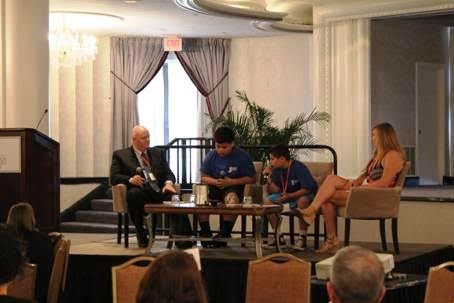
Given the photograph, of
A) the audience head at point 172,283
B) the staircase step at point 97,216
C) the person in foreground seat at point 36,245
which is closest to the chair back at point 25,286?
the person in foreground seat at point 36,245

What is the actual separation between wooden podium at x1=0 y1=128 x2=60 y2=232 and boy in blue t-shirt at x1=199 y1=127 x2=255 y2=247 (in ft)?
4.67

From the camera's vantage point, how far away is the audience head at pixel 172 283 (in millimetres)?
2414

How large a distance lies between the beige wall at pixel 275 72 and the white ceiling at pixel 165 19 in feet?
1.34

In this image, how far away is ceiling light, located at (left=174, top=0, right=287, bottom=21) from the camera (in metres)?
10.3

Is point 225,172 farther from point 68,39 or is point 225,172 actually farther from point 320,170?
point 68,39

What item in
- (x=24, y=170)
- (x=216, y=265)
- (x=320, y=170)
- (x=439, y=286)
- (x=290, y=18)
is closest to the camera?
(x=439, y=286)

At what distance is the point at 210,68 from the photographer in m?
13.3

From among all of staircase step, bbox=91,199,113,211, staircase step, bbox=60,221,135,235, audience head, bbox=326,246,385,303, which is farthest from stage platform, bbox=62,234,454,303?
staircase step, bbox=91,199,113,211


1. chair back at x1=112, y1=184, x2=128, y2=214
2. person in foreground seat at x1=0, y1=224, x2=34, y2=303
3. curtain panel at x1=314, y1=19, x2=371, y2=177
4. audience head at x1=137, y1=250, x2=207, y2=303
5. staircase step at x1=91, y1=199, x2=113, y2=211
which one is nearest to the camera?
audience head at x1=137, y1=250, x2=207, y2=303

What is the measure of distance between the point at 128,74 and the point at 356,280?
34.6 ft

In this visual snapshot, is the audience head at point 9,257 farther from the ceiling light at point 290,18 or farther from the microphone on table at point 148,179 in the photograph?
the ceiling light at point 290,18

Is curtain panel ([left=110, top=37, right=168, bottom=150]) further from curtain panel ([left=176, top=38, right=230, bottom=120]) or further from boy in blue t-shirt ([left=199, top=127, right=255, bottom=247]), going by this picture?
boy in blue t-shirt ([left=199, top=127, right=255, bottom=247])

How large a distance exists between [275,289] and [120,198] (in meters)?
2.93

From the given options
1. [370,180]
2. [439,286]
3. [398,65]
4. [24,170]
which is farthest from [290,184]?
[398,65]
